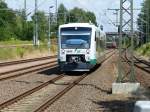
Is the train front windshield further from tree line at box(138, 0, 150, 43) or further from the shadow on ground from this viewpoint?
tree line at box(138, 0, 150, 43)

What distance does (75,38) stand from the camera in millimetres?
29312

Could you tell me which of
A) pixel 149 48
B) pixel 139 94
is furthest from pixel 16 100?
pixel 149 48

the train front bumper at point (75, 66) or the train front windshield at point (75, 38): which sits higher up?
the train front windshield at point (75, 38)

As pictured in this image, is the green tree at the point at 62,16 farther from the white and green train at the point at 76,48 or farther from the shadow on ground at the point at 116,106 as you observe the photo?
the shadow on ground at the point at 116,106

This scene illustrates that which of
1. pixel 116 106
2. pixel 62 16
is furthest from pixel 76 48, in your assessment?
pixel 62 16

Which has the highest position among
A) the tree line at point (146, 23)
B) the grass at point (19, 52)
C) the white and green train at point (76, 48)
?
the tree line at point (146, 23)

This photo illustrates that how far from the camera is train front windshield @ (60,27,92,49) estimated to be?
29297 millimetres

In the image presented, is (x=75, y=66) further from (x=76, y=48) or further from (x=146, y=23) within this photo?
(x=146, y=23)

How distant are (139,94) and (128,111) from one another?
178 inches

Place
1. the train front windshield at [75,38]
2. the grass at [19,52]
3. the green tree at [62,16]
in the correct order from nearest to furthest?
1. the train front windshield at [75,38]
2. the grass at [19,52]
3. the green tree at [62,16]

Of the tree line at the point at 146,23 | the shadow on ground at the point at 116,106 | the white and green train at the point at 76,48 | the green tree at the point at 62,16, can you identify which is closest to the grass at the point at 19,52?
the green tree at the point at 62,16

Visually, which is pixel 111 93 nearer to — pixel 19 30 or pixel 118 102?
pixel 118 102

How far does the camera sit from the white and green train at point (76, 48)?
2920 centimetres

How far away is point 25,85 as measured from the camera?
22.3m
